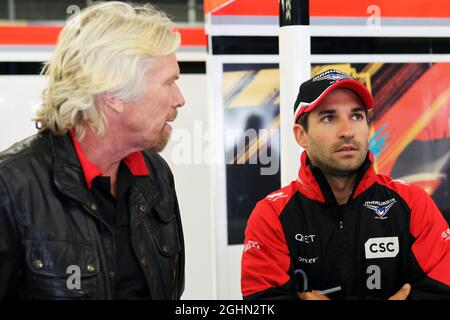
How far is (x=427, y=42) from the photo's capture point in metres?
3.41

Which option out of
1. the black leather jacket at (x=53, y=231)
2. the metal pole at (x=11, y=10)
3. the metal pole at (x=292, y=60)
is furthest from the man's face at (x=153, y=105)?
the metal pole at (x=11, y=10)

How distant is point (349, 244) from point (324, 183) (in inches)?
8.0

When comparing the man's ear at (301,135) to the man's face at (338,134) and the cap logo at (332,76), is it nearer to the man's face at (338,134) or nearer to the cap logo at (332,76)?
the man's face at (338,134)

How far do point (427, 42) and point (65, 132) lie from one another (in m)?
2.31

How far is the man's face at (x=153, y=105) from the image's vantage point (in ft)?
5.61

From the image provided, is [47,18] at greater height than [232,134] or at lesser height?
greater

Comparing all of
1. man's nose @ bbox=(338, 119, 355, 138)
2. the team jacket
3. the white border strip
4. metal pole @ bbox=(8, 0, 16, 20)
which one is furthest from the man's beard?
metal pole @ bbox=(8, 0, 16, 20)

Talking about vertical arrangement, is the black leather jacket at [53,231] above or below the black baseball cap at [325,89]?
below

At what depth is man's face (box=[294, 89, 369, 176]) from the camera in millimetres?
1990

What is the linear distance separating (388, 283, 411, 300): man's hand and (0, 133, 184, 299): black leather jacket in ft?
2.26

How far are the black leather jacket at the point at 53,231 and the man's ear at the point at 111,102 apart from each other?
14 centimetres
